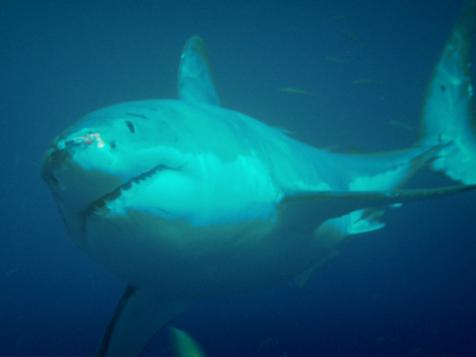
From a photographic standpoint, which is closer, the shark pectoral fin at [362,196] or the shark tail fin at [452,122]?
the shark pectoral fin at [362,196]

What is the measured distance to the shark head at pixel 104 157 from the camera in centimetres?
123

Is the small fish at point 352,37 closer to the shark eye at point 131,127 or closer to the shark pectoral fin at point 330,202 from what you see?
the shark pectoral fin at point 330,202

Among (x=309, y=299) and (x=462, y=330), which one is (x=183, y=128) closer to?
(x=309, y=299)

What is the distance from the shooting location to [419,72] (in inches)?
759

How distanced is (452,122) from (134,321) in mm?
4667

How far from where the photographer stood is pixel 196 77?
3.55 meters

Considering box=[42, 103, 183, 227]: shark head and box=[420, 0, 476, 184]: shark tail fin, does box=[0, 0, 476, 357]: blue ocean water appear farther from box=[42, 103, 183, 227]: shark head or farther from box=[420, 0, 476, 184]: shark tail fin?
box=[42, 103, 183, 227]: shark head

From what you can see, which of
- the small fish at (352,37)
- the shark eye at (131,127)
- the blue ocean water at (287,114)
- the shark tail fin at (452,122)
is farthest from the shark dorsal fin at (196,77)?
the small fish at (352,37)

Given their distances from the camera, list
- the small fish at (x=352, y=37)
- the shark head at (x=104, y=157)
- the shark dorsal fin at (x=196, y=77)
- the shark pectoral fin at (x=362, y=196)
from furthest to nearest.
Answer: the small fish at (x=352, y=37)
the shark dorsal fin at (x=196, y=77)
the shark pectoral fin at (x=362, y=196)
the shark head at (x=104, y=157)

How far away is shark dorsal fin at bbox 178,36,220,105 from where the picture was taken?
137 inches

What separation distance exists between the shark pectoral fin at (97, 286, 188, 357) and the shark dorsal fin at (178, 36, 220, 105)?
1.91m

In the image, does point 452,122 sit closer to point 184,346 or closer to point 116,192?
point 184,346

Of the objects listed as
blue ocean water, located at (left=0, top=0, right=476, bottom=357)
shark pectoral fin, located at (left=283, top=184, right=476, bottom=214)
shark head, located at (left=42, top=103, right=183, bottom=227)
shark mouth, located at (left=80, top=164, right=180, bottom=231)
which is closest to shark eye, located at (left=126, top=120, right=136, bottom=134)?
shark head, located at (left=42, top=103, right=183, bottom=227)

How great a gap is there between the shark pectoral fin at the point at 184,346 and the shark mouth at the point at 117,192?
3.15 meters
